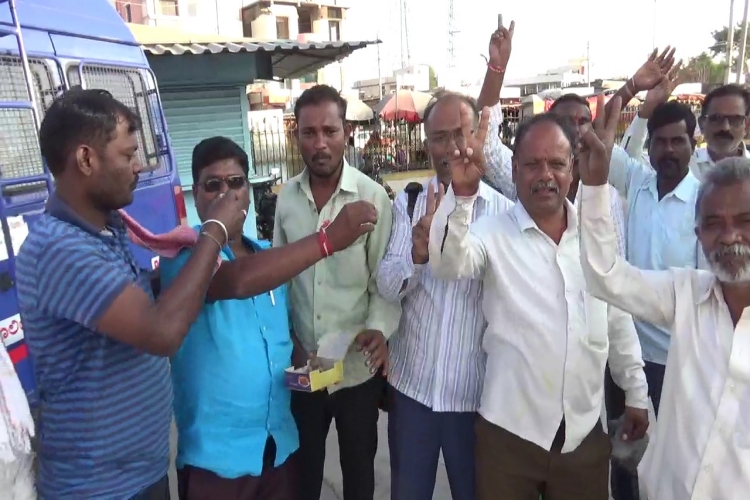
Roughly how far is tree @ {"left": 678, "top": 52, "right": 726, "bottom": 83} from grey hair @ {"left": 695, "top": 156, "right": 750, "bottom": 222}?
3585 centimetres

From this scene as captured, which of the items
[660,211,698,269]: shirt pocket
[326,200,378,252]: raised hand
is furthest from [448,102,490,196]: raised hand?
[660,211,698,269]: shirt pocket

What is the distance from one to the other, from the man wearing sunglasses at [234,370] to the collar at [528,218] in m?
0.50

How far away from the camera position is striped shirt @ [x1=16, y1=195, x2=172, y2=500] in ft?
4.11

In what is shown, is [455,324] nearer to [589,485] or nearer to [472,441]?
[472,441]

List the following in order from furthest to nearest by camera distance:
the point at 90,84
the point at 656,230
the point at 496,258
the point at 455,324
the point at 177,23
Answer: the point at 177,23, the point at 90,84, the point at 656,230, the point at 455,324, the point at 496,258

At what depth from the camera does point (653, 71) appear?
9.32 ft

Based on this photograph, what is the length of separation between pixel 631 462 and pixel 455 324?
906 mm

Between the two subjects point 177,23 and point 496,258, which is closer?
point 496,258

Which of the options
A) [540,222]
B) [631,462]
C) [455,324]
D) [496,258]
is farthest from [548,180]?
[631,462]

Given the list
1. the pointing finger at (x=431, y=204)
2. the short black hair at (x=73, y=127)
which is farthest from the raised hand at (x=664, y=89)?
the short black hair at (x=73, y=127)

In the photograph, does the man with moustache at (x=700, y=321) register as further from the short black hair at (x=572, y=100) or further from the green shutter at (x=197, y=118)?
the green shutter at (x=197, y=118)

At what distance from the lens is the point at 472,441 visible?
2.01m

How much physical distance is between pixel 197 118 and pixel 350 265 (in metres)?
6.56

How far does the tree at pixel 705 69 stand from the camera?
1326 inches
